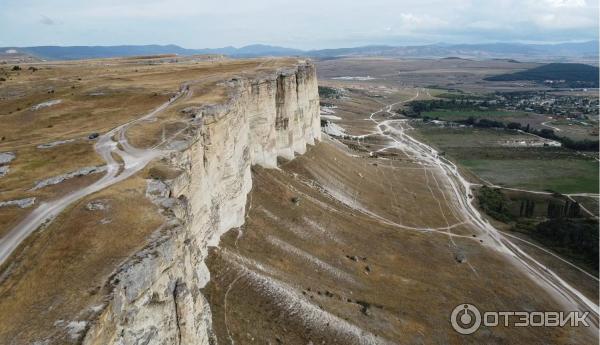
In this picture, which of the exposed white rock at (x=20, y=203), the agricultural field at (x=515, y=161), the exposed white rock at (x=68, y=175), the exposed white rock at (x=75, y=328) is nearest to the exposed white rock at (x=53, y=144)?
the exposed white rock at (x=68, y=175)

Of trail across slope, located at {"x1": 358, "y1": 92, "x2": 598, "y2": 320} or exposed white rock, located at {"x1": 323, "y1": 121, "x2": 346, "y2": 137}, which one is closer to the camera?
trail across slope, located at {"x1": 358, "y1": 92, "x2": 598, "y2": 320}

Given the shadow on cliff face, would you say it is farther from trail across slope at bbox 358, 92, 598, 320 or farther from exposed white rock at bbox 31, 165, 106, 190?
exposed white rock at bbox 31, 165, 106, 190

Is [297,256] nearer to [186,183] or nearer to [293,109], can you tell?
[186,183]

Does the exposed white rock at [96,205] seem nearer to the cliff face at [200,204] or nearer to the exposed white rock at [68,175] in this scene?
the cliff face at [200,204]

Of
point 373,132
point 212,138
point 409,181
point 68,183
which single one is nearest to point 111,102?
point 212,138

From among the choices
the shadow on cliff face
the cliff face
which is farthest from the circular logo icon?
the cliff face
